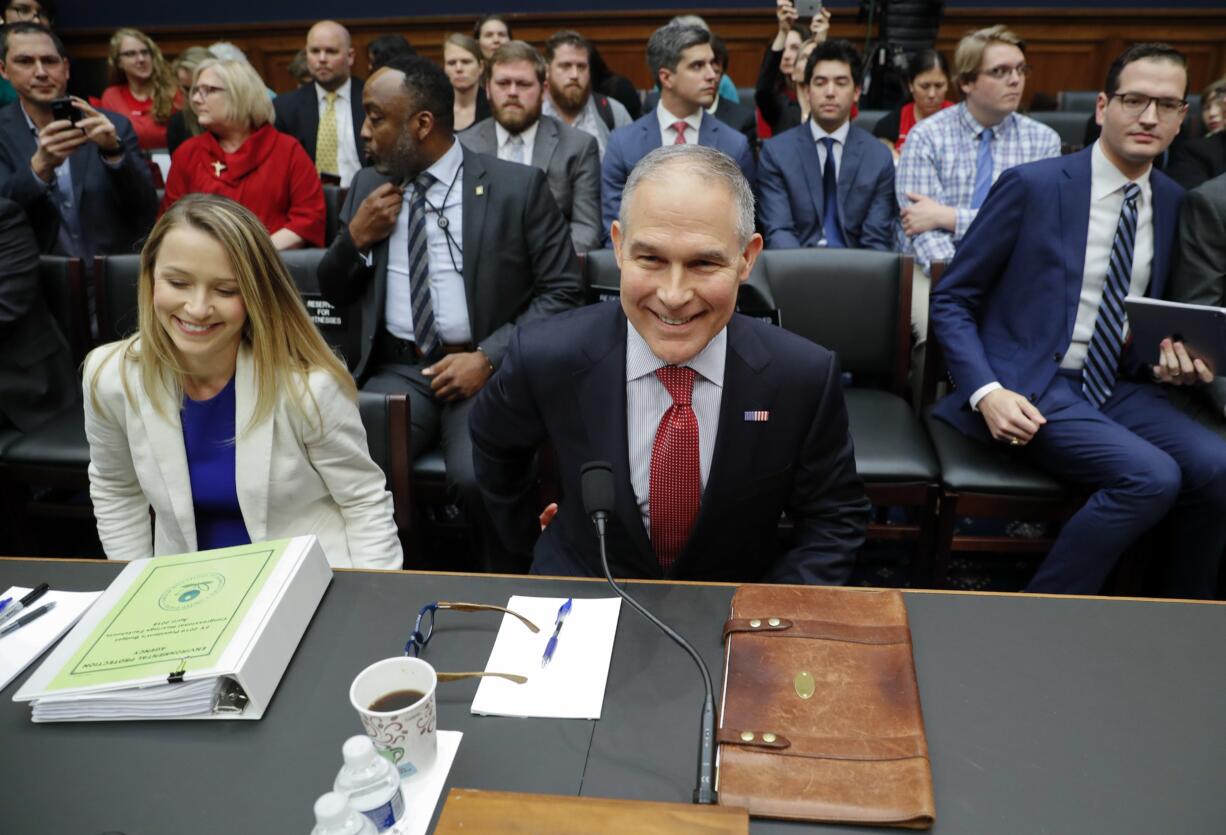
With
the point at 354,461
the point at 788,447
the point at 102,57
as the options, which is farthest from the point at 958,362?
the point at 102,57

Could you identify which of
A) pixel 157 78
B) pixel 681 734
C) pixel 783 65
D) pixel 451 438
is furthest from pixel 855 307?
pixel 157 78

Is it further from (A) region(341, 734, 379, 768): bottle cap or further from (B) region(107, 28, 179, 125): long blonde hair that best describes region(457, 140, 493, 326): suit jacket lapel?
(B) region(107, 28, 179, 125): long blonde hair

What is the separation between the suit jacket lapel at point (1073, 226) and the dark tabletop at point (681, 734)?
138 centimetres

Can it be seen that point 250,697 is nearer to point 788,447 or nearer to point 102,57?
point 788,447

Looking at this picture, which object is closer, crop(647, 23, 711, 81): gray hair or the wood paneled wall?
crop(647, 23, 711, 81): gray hair

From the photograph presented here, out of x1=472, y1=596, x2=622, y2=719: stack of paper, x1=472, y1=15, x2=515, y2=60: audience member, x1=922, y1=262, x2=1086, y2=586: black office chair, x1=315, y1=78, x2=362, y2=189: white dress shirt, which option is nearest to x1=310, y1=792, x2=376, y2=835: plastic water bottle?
x1=472, y1=596, x2=622, y2=719: stack of paper

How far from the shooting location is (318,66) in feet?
14.8

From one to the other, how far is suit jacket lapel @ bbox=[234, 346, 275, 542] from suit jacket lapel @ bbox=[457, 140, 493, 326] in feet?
3.59

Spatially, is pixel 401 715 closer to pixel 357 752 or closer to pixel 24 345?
pixel 357 752

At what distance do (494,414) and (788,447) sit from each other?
550 millimetres

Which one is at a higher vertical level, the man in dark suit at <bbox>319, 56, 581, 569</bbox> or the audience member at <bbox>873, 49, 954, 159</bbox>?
the audience member at <bbox>873, 49, 954, 159</bbox>

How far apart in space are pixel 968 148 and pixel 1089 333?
133cm

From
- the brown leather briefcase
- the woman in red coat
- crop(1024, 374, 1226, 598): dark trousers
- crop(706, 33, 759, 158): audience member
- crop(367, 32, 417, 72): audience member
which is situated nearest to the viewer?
the brown leather briefcase

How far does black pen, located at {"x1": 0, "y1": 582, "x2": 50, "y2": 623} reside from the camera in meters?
1.29
